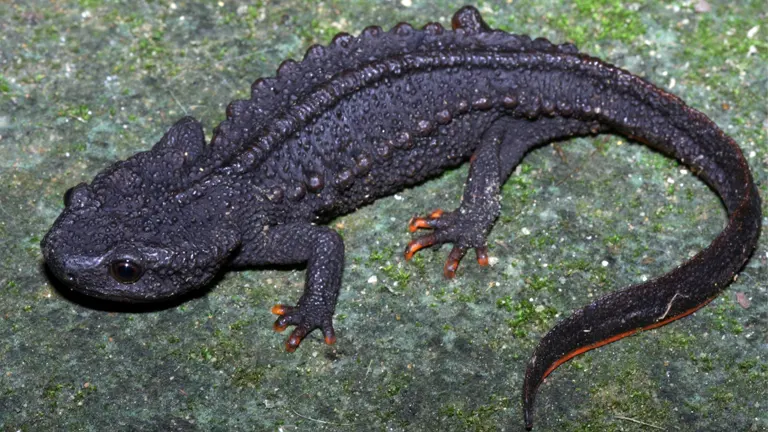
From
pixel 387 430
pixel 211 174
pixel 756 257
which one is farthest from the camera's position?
pixel 756 257

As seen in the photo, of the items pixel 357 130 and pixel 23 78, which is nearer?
pixel 357 130

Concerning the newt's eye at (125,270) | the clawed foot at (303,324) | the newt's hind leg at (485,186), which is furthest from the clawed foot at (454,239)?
the newt's eye at (125,270)

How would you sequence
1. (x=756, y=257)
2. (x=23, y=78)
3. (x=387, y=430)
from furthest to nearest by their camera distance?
(x=23, y=78)
(x=756, y=257)
(x=387, y=430)

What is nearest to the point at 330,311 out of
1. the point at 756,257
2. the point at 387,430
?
the point at 387,430

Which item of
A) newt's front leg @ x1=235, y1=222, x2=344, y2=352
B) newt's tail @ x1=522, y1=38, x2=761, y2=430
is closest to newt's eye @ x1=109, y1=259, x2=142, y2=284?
newt's front leg @ x1=235, y1=222, x2=344, y2=352

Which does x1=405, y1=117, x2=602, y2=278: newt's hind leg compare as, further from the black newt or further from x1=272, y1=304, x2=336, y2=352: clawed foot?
x1=272, y1=304, x2=336, y2=352: clawed foot

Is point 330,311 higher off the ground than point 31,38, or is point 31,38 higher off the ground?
point 31,38

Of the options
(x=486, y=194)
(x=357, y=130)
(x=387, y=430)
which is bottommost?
(x=387, y=430)

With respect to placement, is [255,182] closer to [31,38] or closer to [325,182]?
[325,182]

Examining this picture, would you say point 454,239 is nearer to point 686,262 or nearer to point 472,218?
point 472,218
